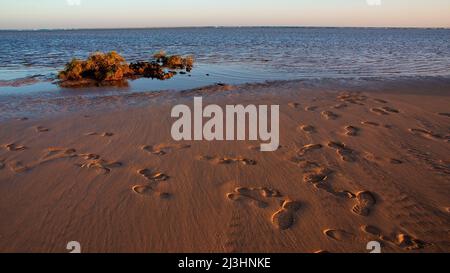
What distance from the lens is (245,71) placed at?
44.9ft

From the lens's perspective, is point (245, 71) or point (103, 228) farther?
point (245, 71)

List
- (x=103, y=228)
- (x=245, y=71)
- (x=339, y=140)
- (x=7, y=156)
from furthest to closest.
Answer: (x=245, y=71) < (x=339, y=140) < (x=7, y=156) < (x=103, y=228)

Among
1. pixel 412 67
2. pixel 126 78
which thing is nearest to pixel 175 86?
pixel 126 78

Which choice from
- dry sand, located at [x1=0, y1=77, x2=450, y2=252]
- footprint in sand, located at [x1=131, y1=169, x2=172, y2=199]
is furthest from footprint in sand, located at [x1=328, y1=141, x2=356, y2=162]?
footprint in sand, located at [x1=131, y1=169, x2=172, y2=199]

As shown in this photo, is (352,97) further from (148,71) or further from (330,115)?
(148,71)

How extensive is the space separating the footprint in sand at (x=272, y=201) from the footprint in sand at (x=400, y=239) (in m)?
0.71

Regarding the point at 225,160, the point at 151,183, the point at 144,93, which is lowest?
the point at 151,183

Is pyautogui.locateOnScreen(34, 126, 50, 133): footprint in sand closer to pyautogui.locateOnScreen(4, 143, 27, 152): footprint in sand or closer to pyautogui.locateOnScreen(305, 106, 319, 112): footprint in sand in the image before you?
pyautogui.locateOnScreen(4, 143, 27, 152): footprint in sand

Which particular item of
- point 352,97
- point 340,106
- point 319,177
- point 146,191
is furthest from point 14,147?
point 352,97

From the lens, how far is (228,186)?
3.98 meters

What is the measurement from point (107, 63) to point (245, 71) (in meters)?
5.49

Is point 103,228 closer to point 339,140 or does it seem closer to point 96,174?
point 96,174

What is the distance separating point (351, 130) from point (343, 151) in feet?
3.27

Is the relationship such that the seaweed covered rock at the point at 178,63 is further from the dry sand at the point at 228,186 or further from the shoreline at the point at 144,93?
the dry sand at the point at 228,186
